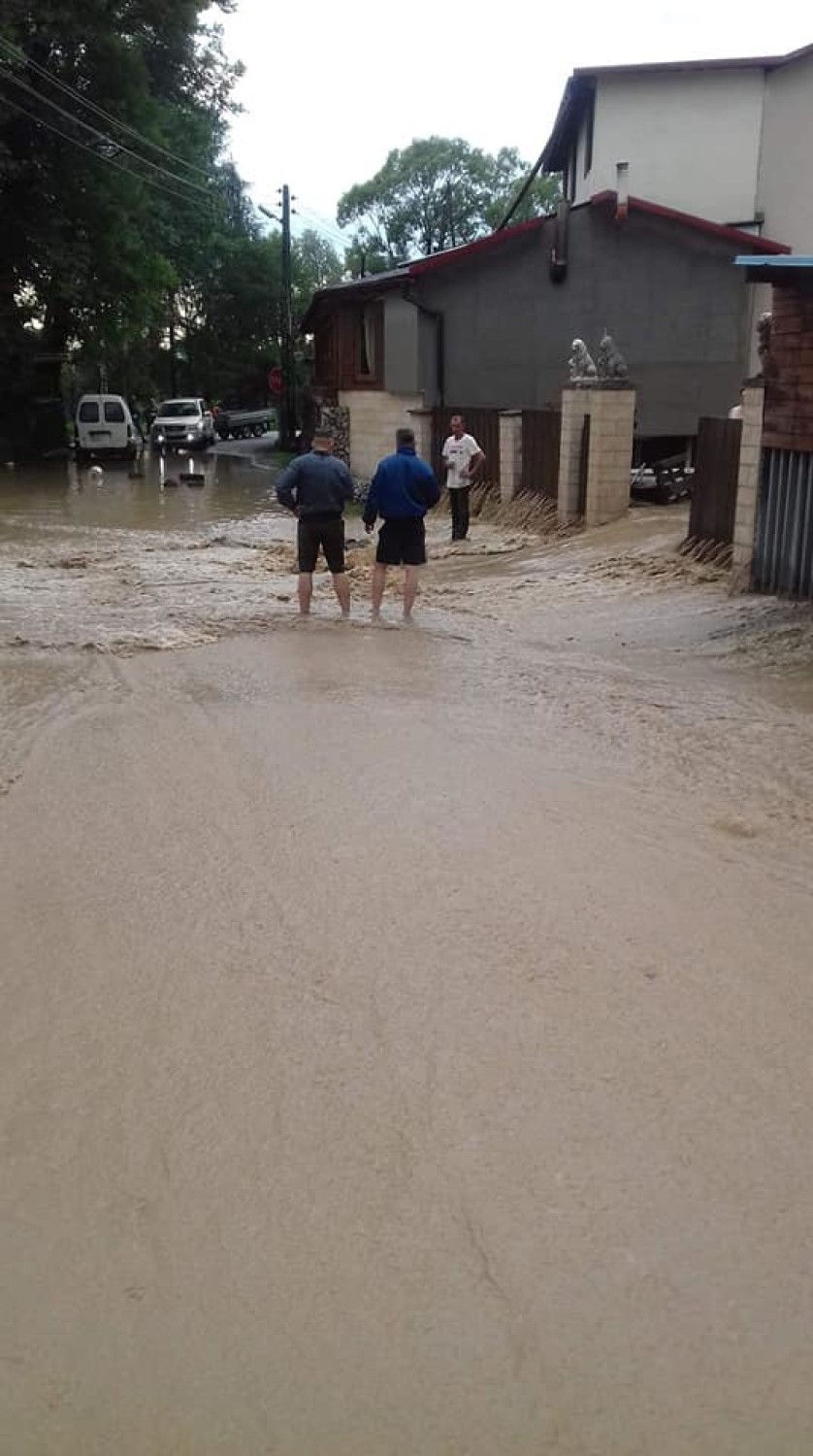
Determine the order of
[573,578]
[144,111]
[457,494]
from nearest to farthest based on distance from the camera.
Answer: [573,578] < [457,494] < [144,111]

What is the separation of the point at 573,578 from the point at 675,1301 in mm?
11003

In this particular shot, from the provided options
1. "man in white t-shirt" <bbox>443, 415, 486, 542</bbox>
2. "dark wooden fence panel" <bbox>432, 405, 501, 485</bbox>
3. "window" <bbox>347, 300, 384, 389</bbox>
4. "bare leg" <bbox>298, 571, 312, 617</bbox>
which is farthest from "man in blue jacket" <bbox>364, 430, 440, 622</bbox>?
"window" <bbox>347, 300, 384, 389</bbox>

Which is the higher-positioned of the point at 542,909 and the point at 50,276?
the point at 50,276

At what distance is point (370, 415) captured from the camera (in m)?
27.8

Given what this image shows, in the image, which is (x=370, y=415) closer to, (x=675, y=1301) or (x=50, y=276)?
(x=50, y=276)

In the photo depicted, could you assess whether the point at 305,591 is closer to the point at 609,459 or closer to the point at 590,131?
the point at 609,459

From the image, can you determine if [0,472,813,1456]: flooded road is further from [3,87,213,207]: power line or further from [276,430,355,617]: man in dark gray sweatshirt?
[3,87,213,207]: power line

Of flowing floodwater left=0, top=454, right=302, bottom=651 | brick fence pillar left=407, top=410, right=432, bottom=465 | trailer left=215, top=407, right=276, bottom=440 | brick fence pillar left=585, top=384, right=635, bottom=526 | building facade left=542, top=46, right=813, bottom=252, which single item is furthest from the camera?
trailer left=215, top=407, right=276, bottom=440

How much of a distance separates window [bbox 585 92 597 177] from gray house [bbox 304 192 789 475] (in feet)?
10.2

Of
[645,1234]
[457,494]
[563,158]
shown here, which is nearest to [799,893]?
[645,1234]

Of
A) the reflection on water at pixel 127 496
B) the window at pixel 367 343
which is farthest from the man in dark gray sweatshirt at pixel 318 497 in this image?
the window at pixel 367 343

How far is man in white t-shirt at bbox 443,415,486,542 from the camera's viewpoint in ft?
56.4

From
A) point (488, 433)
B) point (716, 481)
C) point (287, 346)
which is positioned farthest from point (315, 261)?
point (716, 481)

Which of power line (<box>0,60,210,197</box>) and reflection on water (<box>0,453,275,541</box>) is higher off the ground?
power line (<box>0,60,210,197</box>)
